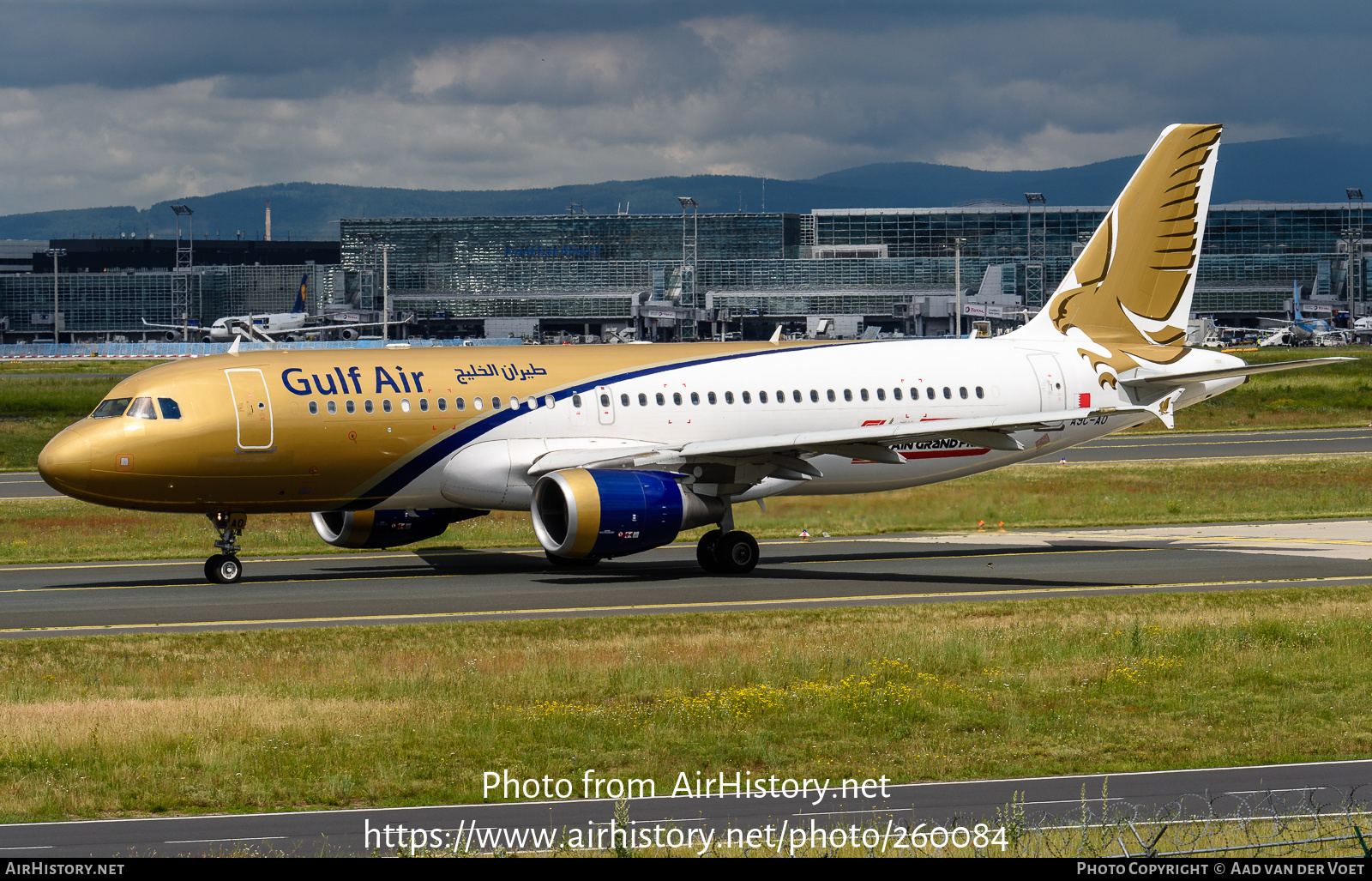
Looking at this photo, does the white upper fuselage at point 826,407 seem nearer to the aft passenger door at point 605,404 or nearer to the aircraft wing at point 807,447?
the aft passenger door at point 605,404

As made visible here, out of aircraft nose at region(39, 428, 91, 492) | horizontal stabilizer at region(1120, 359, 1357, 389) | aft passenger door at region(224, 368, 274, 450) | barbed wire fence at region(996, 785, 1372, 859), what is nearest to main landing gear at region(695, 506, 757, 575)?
aft passenger door at region(224, 368, 274, 450)

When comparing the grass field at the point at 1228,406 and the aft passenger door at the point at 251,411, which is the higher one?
the aft passenger door at the point at 251,411

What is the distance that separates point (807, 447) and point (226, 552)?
1347 cm

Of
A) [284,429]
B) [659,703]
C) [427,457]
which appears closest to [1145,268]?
[427,457]

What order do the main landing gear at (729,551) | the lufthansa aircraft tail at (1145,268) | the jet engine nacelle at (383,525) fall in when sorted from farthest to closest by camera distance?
the lufthansa aircraft tail at (1145,268) < the jet engine nacelle at (383,525) < the main landing gear at (729,551)

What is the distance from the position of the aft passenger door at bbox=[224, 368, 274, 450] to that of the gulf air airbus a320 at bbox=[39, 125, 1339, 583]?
42 millimetres

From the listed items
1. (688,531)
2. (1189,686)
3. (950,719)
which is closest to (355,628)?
(950,719)

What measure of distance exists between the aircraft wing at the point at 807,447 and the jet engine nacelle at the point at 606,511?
3.18 ft

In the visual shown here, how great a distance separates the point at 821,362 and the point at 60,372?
105 meters

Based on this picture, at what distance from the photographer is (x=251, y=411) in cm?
3356

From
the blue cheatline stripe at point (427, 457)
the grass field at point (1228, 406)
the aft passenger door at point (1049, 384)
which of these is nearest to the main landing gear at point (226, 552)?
the blue cheatline stripe at point (427, 457)

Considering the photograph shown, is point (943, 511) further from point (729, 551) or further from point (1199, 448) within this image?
point (1199, 448)

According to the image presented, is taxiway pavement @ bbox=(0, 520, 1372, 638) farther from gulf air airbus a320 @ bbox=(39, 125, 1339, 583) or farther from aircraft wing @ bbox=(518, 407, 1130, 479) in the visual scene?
aircraft wing @ bbox=(518, 407, 1130, 479)

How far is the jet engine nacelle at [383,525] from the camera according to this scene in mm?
37625
